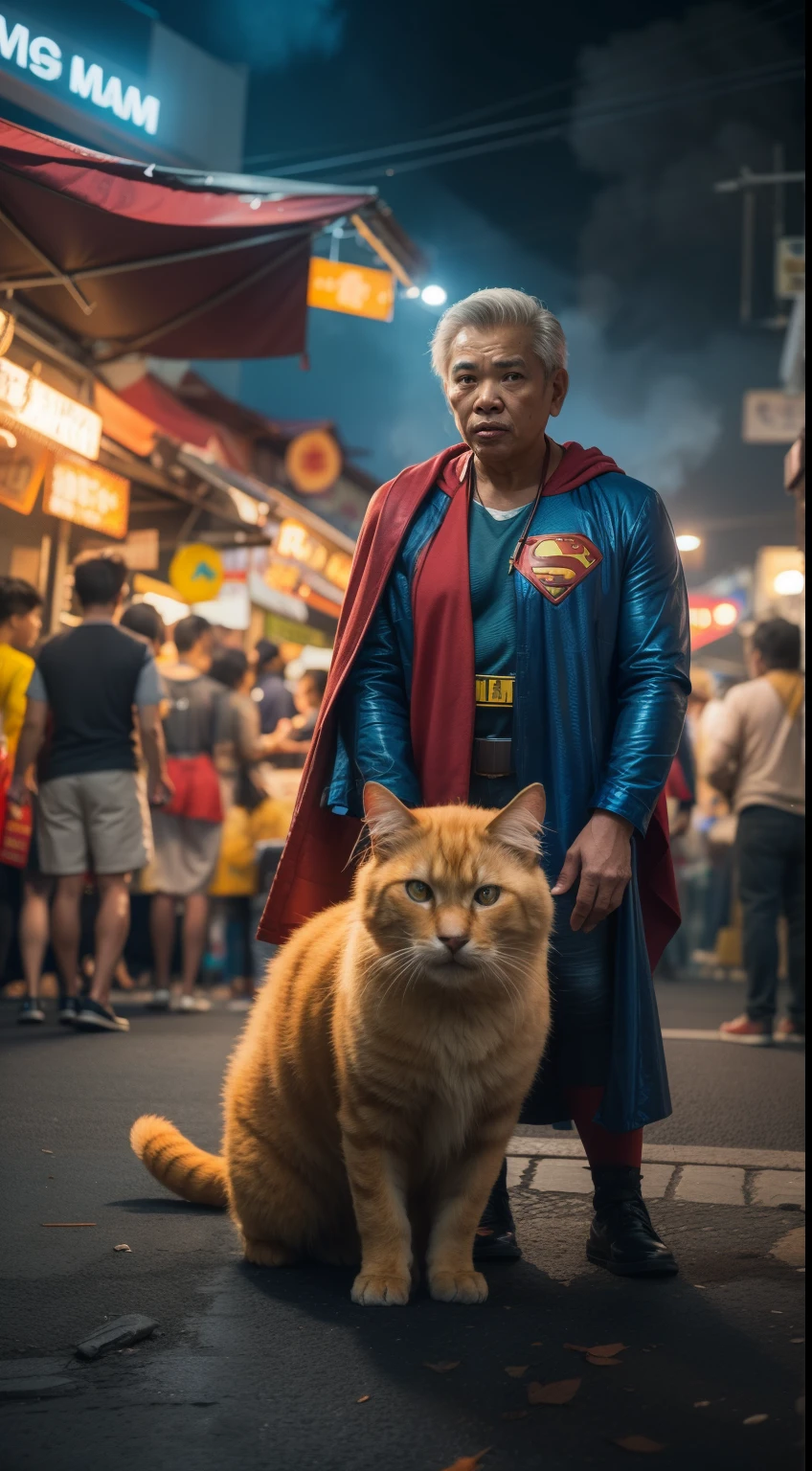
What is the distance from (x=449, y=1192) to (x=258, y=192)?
21.9 feet

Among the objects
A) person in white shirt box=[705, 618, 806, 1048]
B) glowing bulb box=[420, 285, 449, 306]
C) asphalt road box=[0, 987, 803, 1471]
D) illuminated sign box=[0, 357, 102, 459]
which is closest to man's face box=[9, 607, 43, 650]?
illuminated sign box=[0, 357, 102, 459]

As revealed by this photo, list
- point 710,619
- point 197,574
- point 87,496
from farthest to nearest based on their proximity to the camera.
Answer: point 710,619, point 197,574, point 87,496

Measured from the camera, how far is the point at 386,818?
262cm

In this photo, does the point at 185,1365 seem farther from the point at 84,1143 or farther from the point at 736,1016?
the point at 736,1016

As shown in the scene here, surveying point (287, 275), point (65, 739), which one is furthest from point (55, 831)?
point (287, 275)

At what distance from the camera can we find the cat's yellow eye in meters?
2.53

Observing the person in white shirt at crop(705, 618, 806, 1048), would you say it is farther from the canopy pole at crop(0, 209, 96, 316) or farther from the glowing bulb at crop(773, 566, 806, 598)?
the glowing bulb at crop(773, 566, 806, 598)

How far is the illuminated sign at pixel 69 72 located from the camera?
3.41 meters

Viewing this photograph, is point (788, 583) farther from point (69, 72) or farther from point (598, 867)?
point (598, 867)

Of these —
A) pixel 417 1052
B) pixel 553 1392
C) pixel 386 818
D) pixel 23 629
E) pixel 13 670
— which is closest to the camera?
pixel 553 1392

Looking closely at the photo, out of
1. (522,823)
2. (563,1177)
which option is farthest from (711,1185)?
(522,823)

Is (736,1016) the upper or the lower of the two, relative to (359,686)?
lower

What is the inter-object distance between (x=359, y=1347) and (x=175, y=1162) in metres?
0.93

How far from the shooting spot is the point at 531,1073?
8.78 ft
